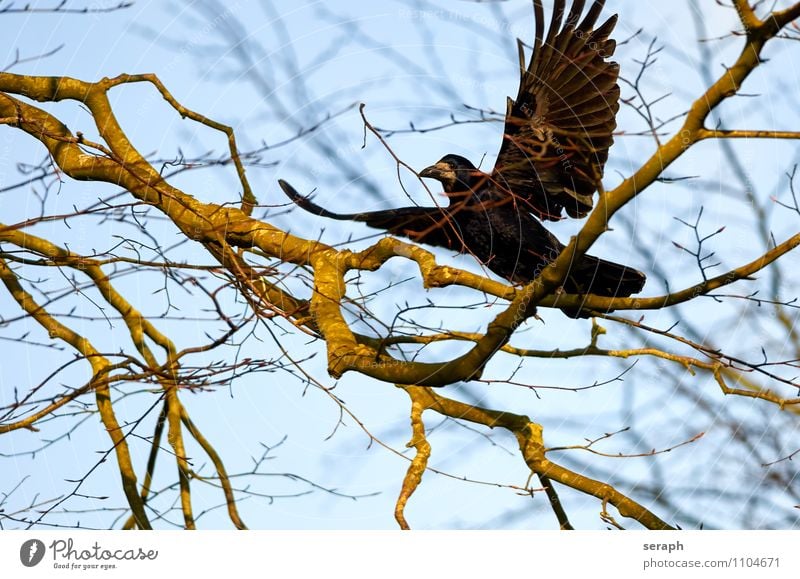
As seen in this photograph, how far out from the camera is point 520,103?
193 inches

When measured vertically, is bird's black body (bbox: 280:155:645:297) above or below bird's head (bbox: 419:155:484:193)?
below

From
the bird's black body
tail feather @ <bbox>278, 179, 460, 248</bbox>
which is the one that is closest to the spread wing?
the bird's black body

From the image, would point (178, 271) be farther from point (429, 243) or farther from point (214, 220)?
point (429, 243)

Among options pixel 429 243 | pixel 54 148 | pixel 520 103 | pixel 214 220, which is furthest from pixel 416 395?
pixel 54 148

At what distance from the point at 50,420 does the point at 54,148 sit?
135 centimetres

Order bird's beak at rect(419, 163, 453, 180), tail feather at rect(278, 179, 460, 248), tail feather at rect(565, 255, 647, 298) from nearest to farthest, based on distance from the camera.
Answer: tail feather at rect(565, 255, 647, 298), tail feather at rect(278, 179, 460, 248), bird's beak at rect(419, 163, 453, 180)

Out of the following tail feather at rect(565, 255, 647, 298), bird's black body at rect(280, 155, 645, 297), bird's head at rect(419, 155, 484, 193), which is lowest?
tail feather at rect(565, 255, 647, 298)

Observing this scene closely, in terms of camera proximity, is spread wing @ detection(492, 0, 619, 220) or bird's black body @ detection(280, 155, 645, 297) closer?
spread wing @ detection(492, 0, 619, 220)

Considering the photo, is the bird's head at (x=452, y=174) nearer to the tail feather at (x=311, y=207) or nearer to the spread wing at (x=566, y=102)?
the spread wing at (x=566, y=102)

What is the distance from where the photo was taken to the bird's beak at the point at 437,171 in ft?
16.8

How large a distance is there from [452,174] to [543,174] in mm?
525

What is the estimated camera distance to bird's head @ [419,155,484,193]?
514 centimetres

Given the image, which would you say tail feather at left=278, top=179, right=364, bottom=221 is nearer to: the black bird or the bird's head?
the black bird

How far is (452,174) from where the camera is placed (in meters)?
5.14
